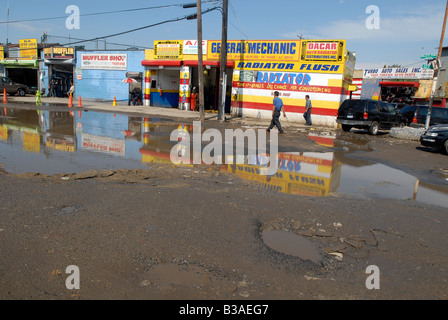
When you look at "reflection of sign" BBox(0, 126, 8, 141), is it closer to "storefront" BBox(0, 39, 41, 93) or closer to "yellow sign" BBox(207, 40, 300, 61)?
"yellow sign" BBox(207, 40, 300, 61)

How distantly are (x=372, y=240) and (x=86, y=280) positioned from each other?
12.0ft

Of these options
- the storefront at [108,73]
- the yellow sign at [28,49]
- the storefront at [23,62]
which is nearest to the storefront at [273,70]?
the storefront at [108,73]

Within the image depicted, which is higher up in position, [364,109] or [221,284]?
[364,109]

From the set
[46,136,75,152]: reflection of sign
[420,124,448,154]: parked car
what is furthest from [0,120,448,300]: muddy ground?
[420,124,448,154]: parked car

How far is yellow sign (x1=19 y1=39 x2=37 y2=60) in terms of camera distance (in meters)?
35.3

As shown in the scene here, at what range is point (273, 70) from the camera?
2325 cm

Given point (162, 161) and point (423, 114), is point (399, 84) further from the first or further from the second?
point (162, 161)

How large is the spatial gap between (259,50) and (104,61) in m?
15.2

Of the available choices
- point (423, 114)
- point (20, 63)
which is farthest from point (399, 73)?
point (20, 63)

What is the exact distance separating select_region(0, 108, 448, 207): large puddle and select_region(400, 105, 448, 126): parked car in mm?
10207

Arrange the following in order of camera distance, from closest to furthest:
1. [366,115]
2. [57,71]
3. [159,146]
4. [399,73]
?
[159,146] → [366,115] → [57,71] → [399,73]

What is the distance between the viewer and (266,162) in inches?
376

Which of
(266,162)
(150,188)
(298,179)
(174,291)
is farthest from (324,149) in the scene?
(174,291)

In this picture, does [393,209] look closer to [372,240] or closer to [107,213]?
[372,240]
